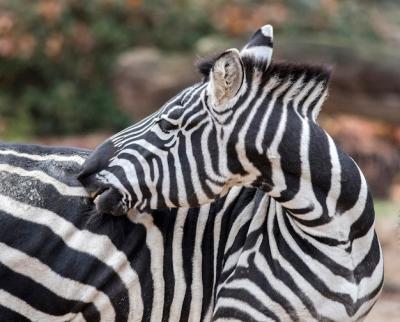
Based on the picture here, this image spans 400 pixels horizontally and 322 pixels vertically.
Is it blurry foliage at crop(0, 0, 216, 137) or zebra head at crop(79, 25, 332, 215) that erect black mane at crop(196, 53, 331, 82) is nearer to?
zebra head at crop(79, 25, 332, 215)

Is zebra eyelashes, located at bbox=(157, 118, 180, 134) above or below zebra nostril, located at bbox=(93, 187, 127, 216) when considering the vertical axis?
above

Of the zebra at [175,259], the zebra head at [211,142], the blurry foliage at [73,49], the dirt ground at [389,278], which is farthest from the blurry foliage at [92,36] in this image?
the zebra head at [211,142]

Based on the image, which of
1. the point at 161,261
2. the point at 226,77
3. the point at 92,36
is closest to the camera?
the point at 226,77

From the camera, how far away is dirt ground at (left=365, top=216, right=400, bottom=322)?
28.4 feet

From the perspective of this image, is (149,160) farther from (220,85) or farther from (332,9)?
(332,9)

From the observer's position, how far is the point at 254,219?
4.27 meters

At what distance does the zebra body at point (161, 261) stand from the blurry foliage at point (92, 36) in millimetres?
13773

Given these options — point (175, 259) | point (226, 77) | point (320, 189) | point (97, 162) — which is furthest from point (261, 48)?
point (175, 259)

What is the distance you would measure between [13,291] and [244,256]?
1058 millimetres

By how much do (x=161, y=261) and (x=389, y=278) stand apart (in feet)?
20.0

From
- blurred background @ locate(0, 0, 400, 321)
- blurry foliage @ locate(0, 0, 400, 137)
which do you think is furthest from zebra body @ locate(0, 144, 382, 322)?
blurry foliage @ locate(0, 0, 400, 137)

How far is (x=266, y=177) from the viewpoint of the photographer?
4.07 meters

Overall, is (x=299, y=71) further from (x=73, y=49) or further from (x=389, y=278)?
(x=73, y=49)

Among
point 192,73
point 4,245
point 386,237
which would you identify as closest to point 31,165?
point 4,245
